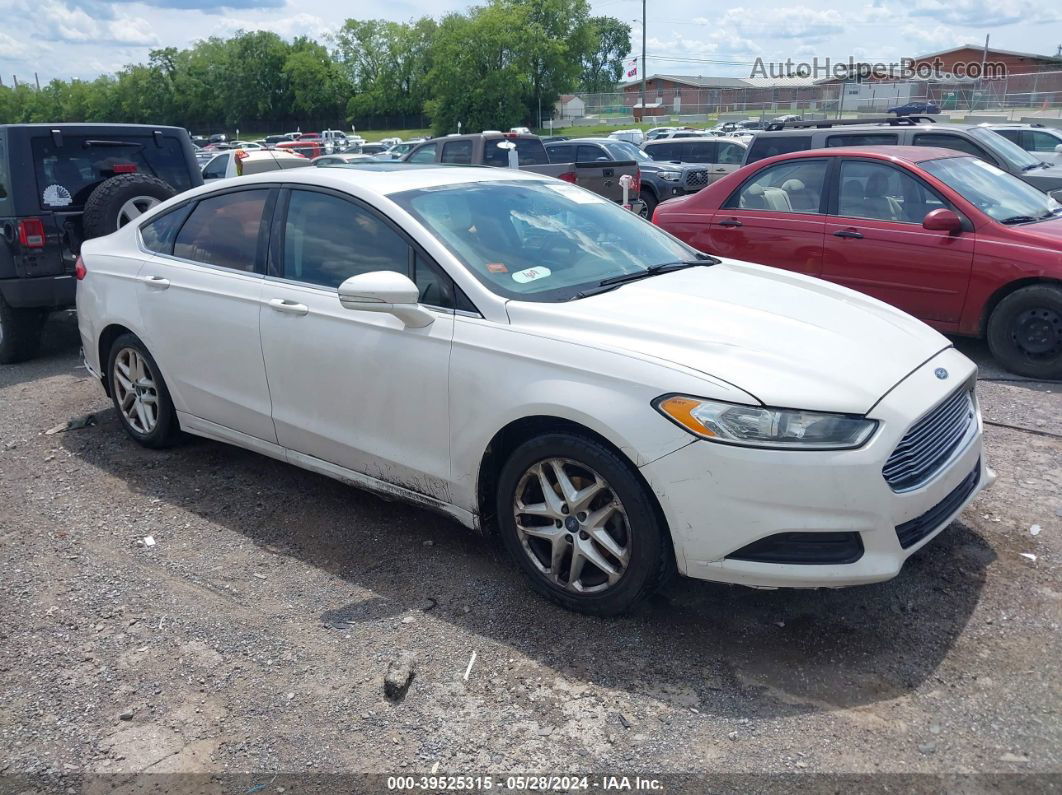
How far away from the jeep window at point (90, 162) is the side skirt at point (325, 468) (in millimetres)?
3644

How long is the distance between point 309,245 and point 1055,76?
48.6 m

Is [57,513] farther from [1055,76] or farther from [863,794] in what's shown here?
[1055,76]

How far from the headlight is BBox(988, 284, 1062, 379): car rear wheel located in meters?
4.09

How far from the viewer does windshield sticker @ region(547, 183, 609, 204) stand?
15.0ft

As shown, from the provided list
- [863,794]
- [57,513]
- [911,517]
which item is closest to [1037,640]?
[911,517]

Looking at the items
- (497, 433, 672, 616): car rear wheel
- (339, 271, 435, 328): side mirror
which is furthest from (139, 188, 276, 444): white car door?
(497, 433, 672, 616): car rear wheel

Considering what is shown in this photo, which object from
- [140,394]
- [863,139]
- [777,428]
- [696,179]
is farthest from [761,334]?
[696,179]

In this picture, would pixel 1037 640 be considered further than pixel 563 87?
No

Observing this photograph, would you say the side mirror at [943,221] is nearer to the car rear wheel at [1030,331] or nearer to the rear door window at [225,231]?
the car rear wheel at [1030,331]

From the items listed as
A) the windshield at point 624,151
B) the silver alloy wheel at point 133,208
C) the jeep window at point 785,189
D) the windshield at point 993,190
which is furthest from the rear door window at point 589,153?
the silver alloy wheel at point 133,208

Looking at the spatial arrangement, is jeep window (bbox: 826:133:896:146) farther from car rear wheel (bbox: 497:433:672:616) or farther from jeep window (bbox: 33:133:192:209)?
car rear wheel (bbox: 497:433:672:616)

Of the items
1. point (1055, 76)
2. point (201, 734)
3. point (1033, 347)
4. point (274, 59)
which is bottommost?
point (201, 734)

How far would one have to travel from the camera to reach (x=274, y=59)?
103688mm

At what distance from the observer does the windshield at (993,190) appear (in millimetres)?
6680
